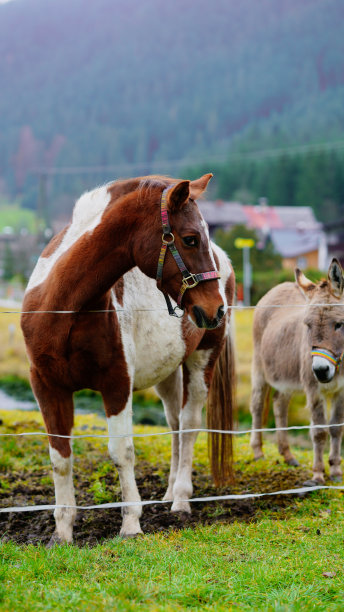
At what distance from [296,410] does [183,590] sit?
13.1 m

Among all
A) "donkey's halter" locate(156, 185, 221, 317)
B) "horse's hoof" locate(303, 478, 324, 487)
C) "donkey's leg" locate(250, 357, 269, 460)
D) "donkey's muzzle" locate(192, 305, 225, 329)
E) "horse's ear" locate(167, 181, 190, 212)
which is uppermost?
"horse's ear" locate(167, 181, 190, 212)

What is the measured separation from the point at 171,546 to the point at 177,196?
7.87 feet

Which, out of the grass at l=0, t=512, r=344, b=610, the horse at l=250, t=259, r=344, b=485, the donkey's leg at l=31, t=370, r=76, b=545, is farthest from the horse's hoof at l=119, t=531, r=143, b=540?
the horse at l=250, t=259, r=344, b=485

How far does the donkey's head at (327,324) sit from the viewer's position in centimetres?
556

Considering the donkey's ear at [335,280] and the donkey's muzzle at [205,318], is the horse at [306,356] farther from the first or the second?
the donkey's muzzle at [205,318]

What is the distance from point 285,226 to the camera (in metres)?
78.3

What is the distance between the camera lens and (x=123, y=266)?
4.28 metres

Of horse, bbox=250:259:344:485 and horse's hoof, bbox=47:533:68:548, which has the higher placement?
horse, bbox=250:259:344:485

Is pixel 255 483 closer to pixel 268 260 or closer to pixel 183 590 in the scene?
pixel 183 590

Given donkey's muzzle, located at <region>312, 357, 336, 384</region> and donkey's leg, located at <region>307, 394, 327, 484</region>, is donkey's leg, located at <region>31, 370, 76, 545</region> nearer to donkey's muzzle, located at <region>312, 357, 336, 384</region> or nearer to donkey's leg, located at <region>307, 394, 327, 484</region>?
donkey's muzzle, located at <region>312, 357, 336, 384</region>

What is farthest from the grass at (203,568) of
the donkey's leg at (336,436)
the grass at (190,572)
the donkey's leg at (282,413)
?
the donkey's leg at (282,413)

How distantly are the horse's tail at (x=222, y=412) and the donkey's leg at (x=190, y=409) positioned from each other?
0.33 m

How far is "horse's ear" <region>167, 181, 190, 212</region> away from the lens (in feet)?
12.8

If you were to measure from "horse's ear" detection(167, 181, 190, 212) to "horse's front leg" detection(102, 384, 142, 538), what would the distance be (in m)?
1.37
